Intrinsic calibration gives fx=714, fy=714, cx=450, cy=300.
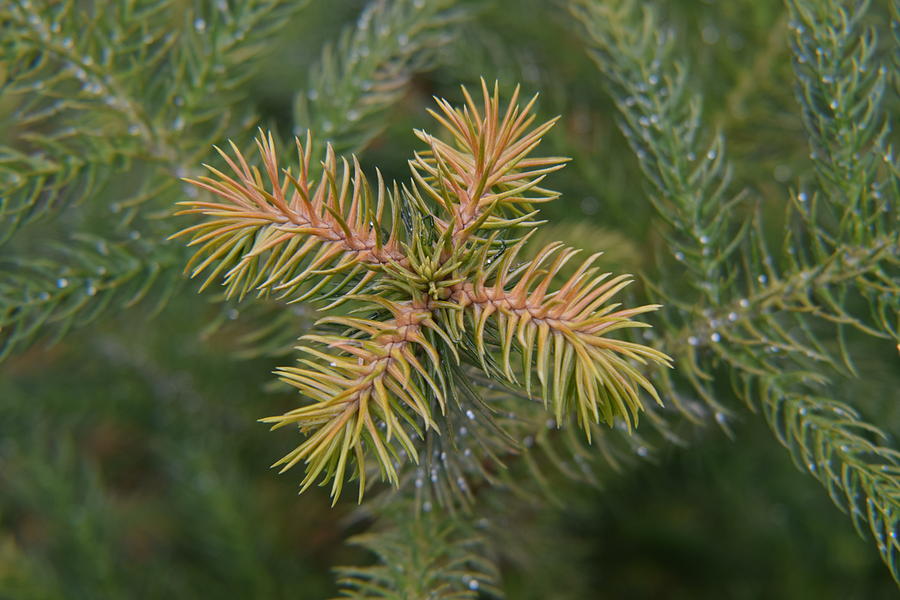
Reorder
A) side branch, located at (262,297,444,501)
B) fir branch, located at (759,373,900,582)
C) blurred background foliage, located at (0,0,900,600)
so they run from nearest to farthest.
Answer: side branch, located at (262,297,444,501)
fir branch, located at (759,373,900,582)
blurred background foliage, located at (0,0,900,600)

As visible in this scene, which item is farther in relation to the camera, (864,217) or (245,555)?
(245,555)

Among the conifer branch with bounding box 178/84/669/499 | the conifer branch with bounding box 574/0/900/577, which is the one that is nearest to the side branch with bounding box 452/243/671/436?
the conifer branch with bounding box 178/84/669/499

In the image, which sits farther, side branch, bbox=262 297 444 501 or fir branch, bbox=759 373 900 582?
fir branch, bbox=759 373 900 582

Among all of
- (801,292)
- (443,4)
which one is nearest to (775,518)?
(801,292)

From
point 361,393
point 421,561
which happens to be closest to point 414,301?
point 361,393

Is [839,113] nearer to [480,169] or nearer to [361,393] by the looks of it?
[480,169]

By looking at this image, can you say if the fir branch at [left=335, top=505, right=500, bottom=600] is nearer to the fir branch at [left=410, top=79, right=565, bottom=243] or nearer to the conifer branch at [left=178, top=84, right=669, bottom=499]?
the conifer branch at [left=178, top=84, right=669, bottom=499]

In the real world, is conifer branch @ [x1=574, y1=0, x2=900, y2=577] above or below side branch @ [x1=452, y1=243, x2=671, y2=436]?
above

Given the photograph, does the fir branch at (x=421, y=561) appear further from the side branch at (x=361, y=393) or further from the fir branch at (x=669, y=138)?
the fir branch at (x=669, y=138)

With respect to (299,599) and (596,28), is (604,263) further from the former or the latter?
(299,599)
